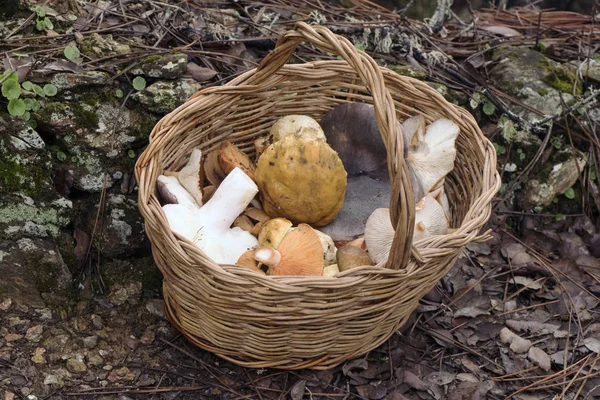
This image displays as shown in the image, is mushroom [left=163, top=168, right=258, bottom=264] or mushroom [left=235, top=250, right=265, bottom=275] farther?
mushroom [left=163, top=168, right=258, bottom=264]

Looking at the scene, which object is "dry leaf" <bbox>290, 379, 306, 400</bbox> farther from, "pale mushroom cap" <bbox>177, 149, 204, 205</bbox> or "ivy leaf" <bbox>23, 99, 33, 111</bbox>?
"ivy leaf" <bbox>23, 99, 33, 111</bbox>

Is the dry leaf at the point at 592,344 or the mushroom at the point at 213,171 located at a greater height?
the mushroom at the point at 213,171

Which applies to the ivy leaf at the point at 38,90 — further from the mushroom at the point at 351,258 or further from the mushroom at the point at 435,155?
the mushroom at the point at 435,155

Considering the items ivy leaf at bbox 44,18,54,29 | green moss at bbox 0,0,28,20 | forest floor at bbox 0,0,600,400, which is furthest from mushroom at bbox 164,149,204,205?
green moss at bbox 0,0,28,20

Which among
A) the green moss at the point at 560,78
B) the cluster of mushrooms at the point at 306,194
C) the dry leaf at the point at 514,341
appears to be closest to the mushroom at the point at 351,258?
the cluster of mushrooms at the point at 306,194

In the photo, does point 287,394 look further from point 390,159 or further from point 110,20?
point 110,20

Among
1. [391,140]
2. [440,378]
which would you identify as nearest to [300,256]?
[391,140]

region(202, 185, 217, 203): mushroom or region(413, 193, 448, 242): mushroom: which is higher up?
region(413, 193, 448, 242): mushroom
